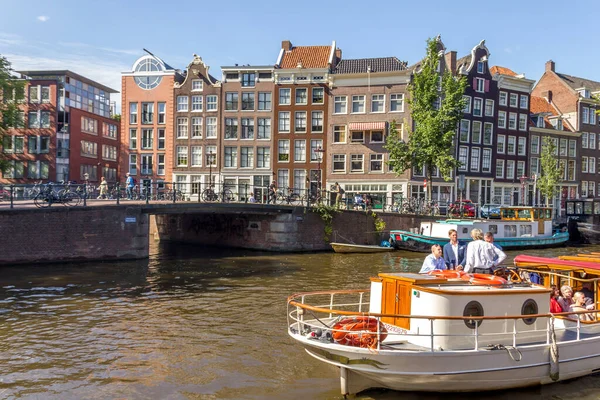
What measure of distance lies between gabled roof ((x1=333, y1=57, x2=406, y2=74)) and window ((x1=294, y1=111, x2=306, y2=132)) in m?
4.37

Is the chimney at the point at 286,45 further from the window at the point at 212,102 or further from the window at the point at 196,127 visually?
the window at the point at 196,127

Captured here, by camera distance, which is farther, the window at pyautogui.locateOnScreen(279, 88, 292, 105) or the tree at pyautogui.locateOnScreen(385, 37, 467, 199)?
the window at pyautogui.locateOnScreen(279, 88, 292, 105)

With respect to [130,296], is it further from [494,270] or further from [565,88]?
[565,88]

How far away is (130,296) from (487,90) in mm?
39318

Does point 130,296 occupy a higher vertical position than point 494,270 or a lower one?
lower

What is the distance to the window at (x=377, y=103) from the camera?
43344mm

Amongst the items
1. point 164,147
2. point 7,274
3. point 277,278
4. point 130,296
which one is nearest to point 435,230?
point 277,278

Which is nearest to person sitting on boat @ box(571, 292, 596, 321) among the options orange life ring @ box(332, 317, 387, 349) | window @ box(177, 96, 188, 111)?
orange life ring @ box(332, 317, 387, 349)

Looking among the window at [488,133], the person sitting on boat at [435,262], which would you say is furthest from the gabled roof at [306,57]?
the person sitting on boat at [435,262]

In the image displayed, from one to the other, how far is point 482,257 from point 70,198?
65.7 feet

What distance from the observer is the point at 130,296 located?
17453mm

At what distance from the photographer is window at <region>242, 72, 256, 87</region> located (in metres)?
44.9

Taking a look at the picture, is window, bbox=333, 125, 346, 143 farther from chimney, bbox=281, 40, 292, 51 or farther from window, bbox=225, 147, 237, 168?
chimney, bbox=281, 40, 292, 51

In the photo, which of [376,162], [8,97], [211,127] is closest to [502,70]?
[376,162]
